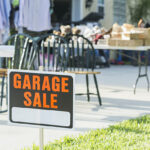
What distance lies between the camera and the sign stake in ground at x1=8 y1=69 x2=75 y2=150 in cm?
253

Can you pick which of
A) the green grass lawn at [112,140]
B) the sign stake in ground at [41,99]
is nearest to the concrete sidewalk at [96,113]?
the green grass lawn at [112,140]

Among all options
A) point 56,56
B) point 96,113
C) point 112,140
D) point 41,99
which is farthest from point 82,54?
point 41,99

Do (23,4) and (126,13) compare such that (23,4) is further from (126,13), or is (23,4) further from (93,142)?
(126,13)

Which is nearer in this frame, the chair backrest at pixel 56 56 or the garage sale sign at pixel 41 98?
the garage sale sign at pixel 41 98

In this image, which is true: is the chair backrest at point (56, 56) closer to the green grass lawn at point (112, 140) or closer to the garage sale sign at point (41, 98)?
the green grass lawn at point (112, 140)

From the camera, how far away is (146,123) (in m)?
4.25

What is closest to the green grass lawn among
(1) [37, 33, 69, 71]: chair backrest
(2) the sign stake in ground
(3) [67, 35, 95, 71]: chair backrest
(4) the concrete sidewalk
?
(4) the concrete sidewalk

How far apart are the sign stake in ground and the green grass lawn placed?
73cm

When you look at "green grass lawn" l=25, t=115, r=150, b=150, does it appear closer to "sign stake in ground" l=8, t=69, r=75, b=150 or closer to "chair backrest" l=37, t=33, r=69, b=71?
"sign stake in ground" l=8, t=69, r=75, b=150

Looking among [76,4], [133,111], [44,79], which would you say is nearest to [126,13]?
[76,4]

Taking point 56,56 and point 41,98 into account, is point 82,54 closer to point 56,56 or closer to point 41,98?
point 56,56

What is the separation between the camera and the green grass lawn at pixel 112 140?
3350 mm

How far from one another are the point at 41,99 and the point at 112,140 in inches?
45.7

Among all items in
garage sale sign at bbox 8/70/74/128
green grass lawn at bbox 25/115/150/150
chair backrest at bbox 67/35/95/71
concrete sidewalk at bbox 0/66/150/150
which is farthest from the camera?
chair backrest at bbox 67/35/95/71
